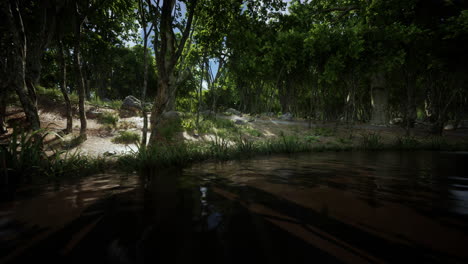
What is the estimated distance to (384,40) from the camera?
38.4ft

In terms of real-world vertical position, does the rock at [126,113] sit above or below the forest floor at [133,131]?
above

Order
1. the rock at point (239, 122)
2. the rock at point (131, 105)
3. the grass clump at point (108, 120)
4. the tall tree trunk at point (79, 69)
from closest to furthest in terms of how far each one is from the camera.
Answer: the tall tree trunk at point (79, 69) → the grass clump at point (108, 120) → the rock at point (131, 105) → the rock at point (239, 122)

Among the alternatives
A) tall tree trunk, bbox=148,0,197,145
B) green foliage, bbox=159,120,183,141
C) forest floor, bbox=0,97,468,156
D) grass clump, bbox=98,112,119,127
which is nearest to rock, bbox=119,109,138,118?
forest floor, bbox=0,97,468,156

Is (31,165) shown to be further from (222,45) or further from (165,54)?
(222,45)

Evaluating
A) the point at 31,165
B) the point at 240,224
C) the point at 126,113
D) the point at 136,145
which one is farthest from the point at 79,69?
the point at 240,224

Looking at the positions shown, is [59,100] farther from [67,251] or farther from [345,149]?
[345,149]

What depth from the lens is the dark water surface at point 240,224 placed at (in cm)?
106

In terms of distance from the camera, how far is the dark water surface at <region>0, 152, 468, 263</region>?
1060mm

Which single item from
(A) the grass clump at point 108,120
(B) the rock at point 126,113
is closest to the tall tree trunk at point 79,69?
(A) the grass clump at point 108,120

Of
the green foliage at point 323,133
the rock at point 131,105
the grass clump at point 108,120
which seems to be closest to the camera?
the grass clump at point 108,120

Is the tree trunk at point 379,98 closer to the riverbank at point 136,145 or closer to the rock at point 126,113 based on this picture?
the riverbank at point 136,145

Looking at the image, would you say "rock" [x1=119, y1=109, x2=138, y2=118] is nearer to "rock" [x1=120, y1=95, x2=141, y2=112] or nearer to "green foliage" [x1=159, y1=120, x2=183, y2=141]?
"rock" [x1=120, y1=95, x2=141, y2=112]

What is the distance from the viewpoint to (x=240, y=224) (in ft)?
4.74

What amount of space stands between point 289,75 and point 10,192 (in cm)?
2133
